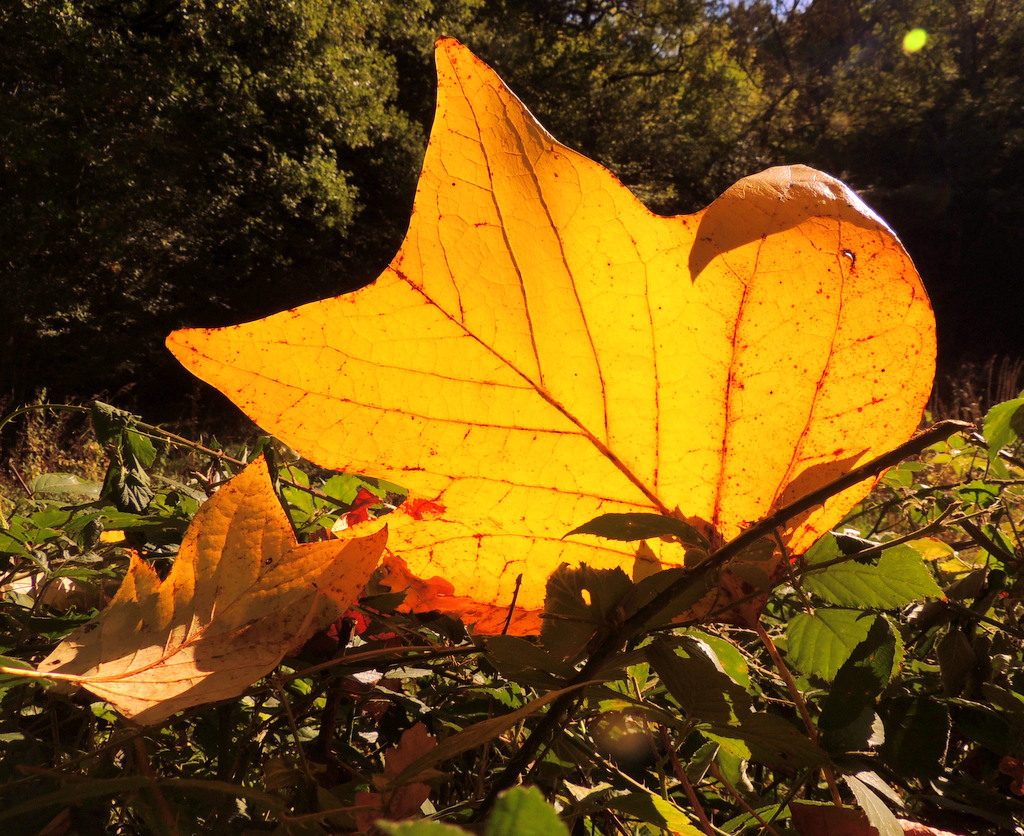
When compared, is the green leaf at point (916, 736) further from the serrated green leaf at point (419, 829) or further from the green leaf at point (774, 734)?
the serrated green leaf at point (419, 829)

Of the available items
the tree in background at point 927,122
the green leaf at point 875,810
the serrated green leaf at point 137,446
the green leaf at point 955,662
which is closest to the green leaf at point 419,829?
the green leaf at point 875,810

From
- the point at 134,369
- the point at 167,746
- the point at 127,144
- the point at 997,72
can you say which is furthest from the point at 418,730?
the point at 997,72

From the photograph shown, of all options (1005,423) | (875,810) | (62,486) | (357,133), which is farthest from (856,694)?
(357,133)

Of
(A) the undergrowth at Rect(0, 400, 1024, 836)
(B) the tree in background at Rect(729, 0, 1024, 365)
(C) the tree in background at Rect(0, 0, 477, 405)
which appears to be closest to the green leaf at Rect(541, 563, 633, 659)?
(A) the undergrowth at Rect(0, 400, 1024, 836)

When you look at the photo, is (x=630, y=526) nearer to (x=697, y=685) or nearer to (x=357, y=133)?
(x=697, y=685)

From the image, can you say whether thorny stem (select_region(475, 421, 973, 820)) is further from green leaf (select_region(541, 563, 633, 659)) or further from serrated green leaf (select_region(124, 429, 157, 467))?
serrated green leaf (select_region(124, 429, 157, 467))
